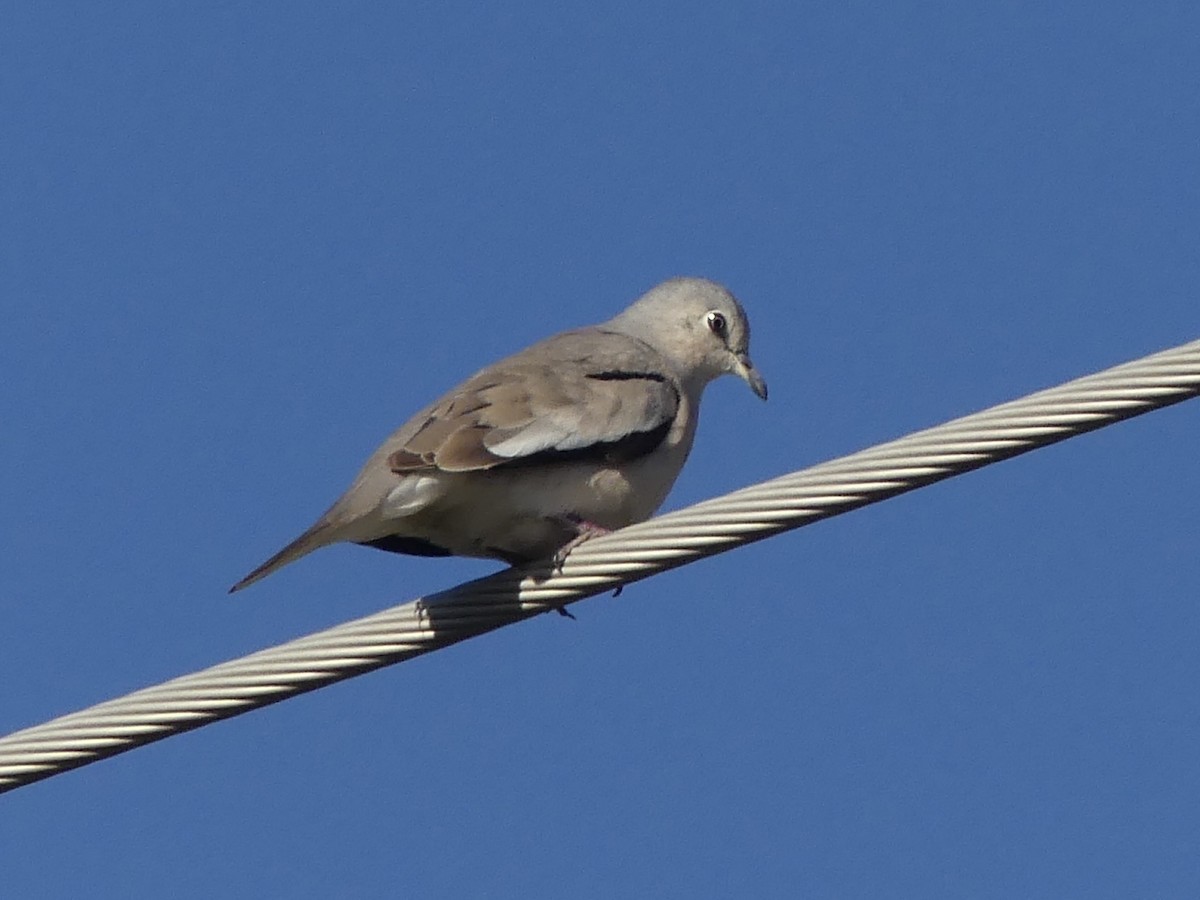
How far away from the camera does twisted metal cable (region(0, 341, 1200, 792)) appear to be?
6.27 metres

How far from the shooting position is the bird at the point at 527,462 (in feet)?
27.5

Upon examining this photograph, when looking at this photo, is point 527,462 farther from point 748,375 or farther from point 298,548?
point 748,375

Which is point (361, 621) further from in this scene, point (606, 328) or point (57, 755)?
point (606, 328)

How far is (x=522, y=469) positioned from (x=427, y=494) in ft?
1.44

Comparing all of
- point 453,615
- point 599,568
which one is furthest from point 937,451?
point 453,615

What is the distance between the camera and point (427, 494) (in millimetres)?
8430

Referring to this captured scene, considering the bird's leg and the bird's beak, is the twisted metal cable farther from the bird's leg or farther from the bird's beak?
the bird's beak

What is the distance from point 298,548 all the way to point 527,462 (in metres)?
1.09

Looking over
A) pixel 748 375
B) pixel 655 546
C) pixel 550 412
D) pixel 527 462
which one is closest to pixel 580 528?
pixel 527 462

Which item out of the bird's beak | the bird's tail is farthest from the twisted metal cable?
the bird's beak

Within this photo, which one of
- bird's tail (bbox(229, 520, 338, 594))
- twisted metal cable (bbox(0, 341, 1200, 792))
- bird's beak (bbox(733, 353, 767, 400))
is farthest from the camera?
bird's beak (bbox(733, 353, 767, 400))

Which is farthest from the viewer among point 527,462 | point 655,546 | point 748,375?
point 748,375

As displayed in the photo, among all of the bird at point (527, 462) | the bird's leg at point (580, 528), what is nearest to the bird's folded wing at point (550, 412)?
the bird at point (527, 462)

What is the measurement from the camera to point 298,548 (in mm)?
7980
